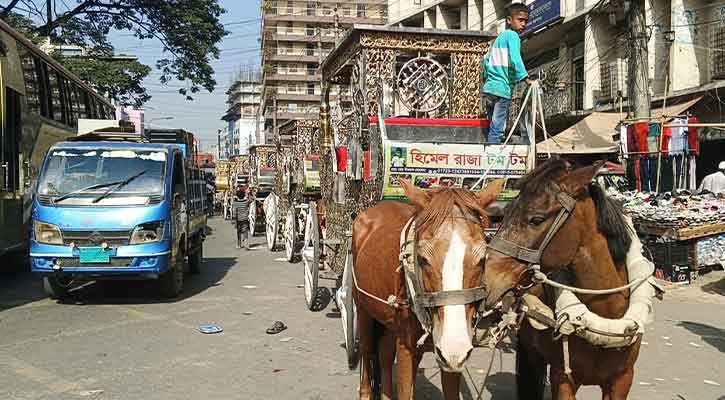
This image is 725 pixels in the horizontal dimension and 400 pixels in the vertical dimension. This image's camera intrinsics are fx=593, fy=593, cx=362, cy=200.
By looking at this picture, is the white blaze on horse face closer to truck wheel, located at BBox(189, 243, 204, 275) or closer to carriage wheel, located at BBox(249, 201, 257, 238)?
truck wheel, located at BBox(189, 243, 204, 275)

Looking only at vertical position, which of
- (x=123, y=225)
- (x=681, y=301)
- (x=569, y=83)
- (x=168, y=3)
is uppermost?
(x=168, y=3)

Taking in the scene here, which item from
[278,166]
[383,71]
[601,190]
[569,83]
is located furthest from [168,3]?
[601,190]

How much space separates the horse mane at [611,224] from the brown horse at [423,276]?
0.58 metres

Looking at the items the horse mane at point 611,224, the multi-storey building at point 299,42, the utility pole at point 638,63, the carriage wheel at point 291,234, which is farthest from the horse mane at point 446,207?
the multi-storey building at point 299,42

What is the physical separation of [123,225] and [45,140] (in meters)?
5.52

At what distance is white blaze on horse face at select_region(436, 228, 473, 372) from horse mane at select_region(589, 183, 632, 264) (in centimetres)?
100

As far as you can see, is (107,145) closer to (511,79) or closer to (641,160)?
(511,79)

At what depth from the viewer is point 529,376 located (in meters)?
4.07

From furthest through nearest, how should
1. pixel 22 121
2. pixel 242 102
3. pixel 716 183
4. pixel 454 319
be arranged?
pixel 242 102 < pixel 716 183 < pixel 22 121 < pixel 454 319

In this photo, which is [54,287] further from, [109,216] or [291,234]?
[291,234]

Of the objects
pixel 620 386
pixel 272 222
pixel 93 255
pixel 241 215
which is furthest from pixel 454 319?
pixel 241 215

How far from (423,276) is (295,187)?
12.2 metres

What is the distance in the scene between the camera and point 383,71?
6699mm

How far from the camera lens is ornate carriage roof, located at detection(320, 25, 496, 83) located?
6621 mm
